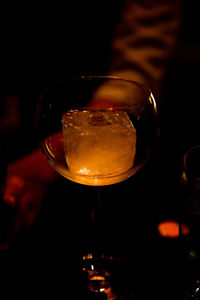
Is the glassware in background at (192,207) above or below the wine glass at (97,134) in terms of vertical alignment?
below

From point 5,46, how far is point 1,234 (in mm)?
1157

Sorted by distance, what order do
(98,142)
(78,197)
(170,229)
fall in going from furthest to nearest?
(78,197) < (170,229) < (98,142)

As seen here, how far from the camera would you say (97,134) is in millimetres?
494

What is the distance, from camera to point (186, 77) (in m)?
3.14

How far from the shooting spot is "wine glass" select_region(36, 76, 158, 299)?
50 cm

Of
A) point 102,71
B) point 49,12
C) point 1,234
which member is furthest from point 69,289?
point 49,12

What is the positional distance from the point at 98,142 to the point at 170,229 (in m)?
0.32

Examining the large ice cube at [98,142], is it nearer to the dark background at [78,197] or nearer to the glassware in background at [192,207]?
the glassware in background at [192,207]

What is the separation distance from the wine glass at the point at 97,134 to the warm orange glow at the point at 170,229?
16 centimetres

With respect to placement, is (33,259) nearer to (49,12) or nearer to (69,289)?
(69,289)

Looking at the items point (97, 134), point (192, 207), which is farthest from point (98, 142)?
point (192, 207)

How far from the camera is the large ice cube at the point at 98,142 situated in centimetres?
50

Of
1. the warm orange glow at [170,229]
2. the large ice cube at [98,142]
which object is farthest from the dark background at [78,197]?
the large ice cube at [98,142]

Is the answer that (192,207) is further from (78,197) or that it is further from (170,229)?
(78,197)
